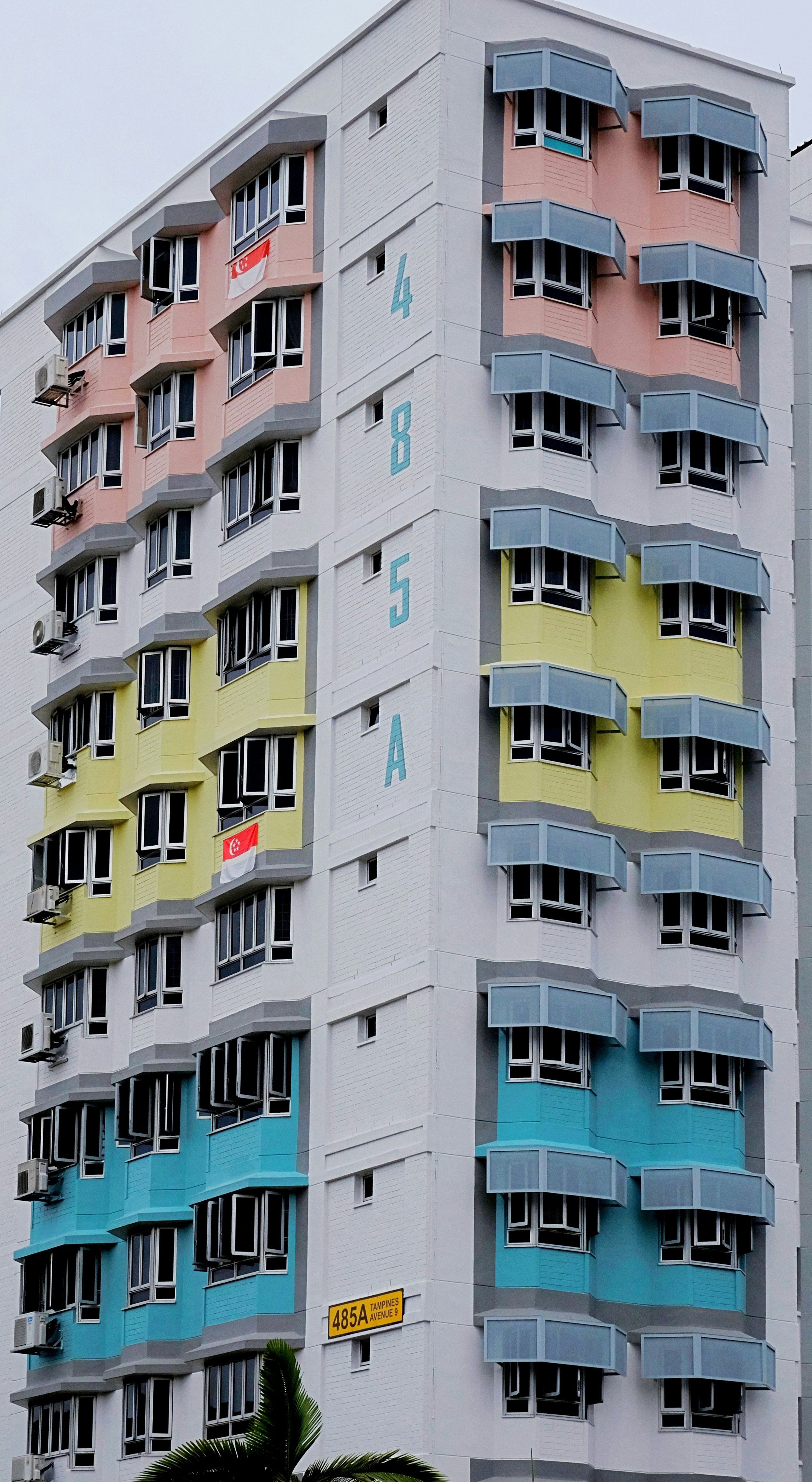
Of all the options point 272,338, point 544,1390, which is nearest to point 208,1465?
point 544,1390

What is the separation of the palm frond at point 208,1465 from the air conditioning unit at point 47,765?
22.0 meters

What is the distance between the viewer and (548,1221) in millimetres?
51219

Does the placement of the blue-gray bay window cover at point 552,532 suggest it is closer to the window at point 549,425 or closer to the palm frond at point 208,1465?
the window at point 549,425

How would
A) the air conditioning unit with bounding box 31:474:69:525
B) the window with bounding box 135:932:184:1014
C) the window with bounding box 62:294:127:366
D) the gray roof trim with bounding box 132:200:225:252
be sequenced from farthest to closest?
1. the air conditioning unit with bounding box 31:474:69:525
2. the window with bounding box 62:294:127:366
3. the gray roof trim with bounding box 132:200:225:252
4. the window with bounding box 135:932:184:1014

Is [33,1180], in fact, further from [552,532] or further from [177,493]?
[552,532]

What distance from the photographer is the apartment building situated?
51594 mm

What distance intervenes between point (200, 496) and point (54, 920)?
9.87 meters

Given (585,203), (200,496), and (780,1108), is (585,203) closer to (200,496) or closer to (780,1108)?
(200,496)

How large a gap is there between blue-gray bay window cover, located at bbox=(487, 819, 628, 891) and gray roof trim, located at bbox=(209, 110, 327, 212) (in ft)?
52.9

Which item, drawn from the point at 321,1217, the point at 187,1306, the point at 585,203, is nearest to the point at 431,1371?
the point at 321,1217

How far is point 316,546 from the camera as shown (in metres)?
57.8

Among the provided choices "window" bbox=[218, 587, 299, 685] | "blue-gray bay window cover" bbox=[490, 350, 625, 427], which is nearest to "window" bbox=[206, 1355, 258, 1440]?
"window" bbox=[218, 587, 299, 685]

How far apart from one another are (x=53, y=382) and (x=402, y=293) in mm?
12317

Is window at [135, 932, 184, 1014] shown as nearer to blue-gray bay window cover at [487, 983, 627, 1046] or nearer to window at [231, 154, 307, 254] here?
blue-gray bay window cover at [487, 983, 627, 1046]
